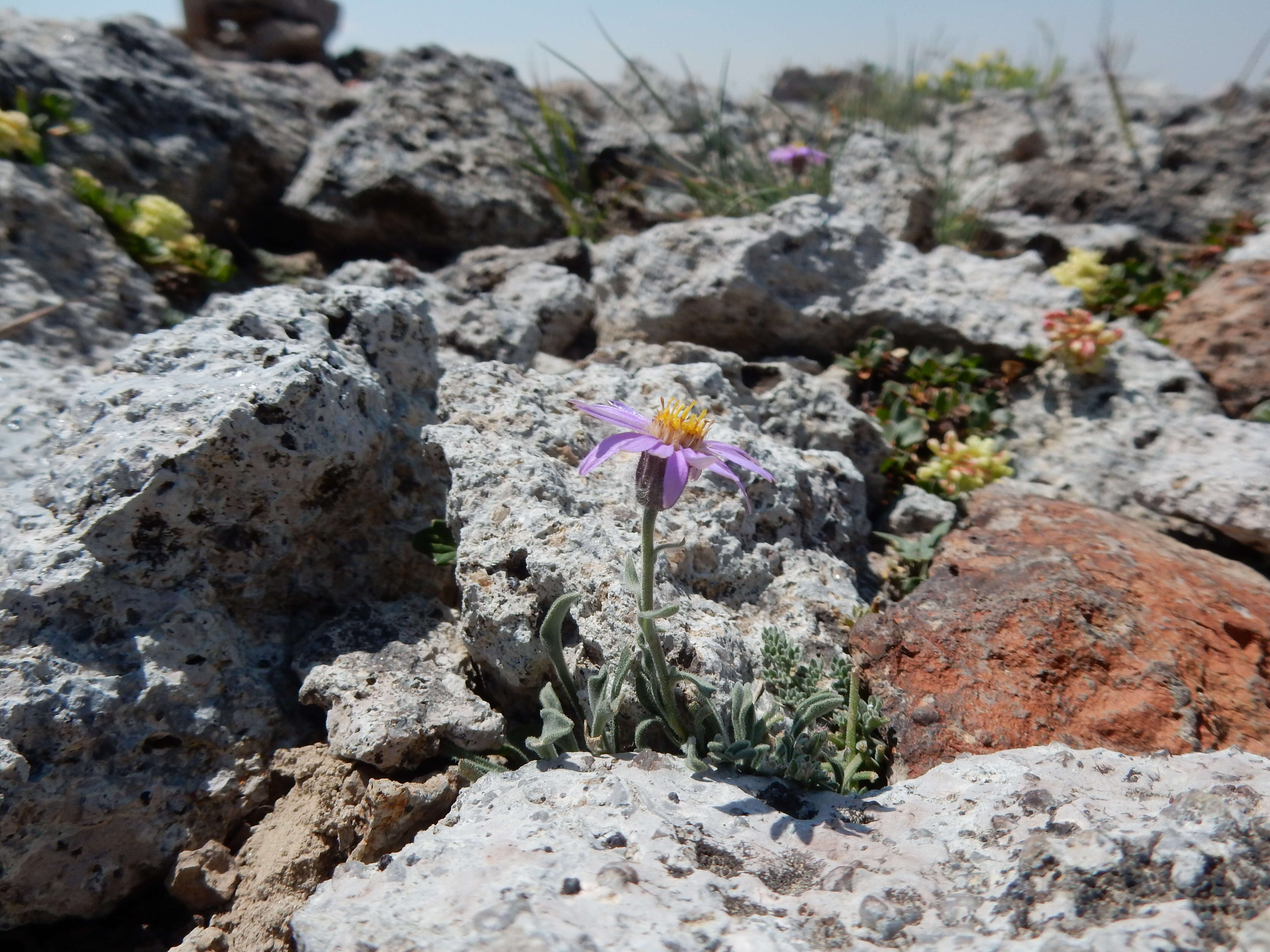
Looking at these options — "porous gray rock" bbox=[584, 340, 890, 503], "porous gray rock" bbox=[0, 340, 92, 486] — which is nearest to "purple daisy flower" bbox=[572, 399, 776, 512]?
"porous gray rock" bbox=[584, 340, 890, 503]

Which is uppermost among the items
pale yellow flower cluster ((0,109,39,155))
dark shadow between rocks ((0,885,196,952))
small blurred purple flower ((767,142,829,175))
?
small blurred purple flower ((767,142,829,175))

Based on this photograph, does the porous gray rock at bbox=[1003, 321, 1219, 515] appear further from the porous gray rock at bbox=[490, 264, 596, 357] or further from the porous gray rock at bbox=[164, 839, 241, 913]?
the porous gray rock at bbox=[164, 839, 241, 913]

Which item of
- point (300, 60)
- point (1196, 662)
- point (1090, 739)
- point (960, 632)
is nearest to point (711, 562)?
point (960, 632)

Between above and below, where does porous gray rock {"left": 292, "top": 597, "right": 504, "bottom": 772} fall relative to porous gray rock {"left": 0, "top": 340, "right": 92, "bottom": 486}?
below

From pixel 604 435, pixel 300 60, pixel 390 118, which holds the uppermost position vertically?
pixel 300 60

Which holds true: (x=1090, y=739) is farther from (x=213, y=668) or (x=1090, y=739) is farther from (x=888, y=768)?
(x=213, y=668)

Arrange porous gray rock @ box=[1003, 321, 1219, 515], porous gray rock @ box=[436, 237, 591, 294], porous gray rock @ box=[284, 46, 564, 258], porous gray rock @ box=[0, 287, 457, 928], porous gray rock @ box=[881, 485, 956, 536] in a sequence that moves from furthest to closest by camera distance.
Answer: porous gray rock @ box=[284, 46, 564, 258] < porous gray rock @ box=[436, 237, 591, 294] < porous gray rock @ box=[1003, 321, 1219, 515] < porous gray rock @ box=[881, 485, 956, 536] < porous gray rock @ box=[0, 287, 457, 928]

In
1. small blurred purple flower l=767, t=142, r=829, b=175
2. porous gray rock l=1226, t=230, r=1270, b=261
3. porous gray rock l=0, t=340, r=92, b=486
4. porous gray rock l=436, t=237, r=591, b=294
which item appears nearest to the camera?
porous gray rock l=0, t=340, r=92, b=486

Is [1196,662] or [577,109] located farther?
[577,109]

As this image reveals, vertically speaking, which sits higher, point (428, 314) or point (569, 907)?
point (428, 314)
